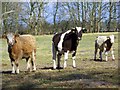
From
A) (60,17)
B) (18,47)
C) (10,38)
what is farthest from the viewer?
(60,17)

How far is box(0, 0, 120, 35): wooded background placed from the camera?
22.2 metres

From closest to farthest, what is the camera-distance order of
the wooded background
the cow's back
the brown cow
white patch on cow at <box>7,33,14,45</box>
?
1. white patch on cow at <box>7,33,14,45</box>
2. the brown cow
3. the cow's back
4. the wooded background

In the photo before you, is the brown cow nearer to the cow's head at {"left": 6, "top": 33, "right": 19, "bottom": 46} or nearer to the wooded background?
the cow's head at {"left": 6, "top": 33, "right": 19, "bottom": 46}

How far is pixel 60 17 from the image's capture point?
24812mm

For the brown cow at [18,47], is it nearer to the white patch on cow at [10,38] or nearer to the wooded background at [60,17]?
the white patch on cow at [10,38]

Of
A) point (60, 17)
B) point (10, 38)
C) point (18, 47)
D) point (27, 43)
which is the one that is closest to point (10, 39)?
point (10, 38)

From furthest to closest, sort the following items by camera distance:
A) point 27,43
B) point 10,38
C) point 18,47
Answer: point 27,43, point 18,47, point 10,38

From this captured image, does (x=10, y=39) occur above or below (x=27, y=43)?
above

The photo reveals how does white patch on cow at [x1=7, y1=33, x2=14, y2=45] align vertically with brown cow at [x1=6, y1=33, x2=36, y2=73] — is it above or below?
above

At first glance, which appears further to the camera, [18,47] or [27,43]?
[27,43]

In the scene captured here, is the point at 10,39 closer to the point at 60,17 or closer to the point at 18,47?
the point at 18,47

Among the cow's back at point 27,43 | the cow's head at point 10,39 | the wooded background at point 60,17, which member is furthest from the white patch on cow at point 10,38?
the wooded background at point 60,17

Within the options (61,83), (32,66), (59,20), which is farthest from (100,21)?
(61,83)

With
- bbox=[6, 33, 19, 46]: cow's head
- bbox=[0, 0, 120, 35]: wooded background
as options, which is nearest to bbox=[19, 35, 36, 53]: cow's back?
bbox=[6, 33, 19, 46]: cow's head
